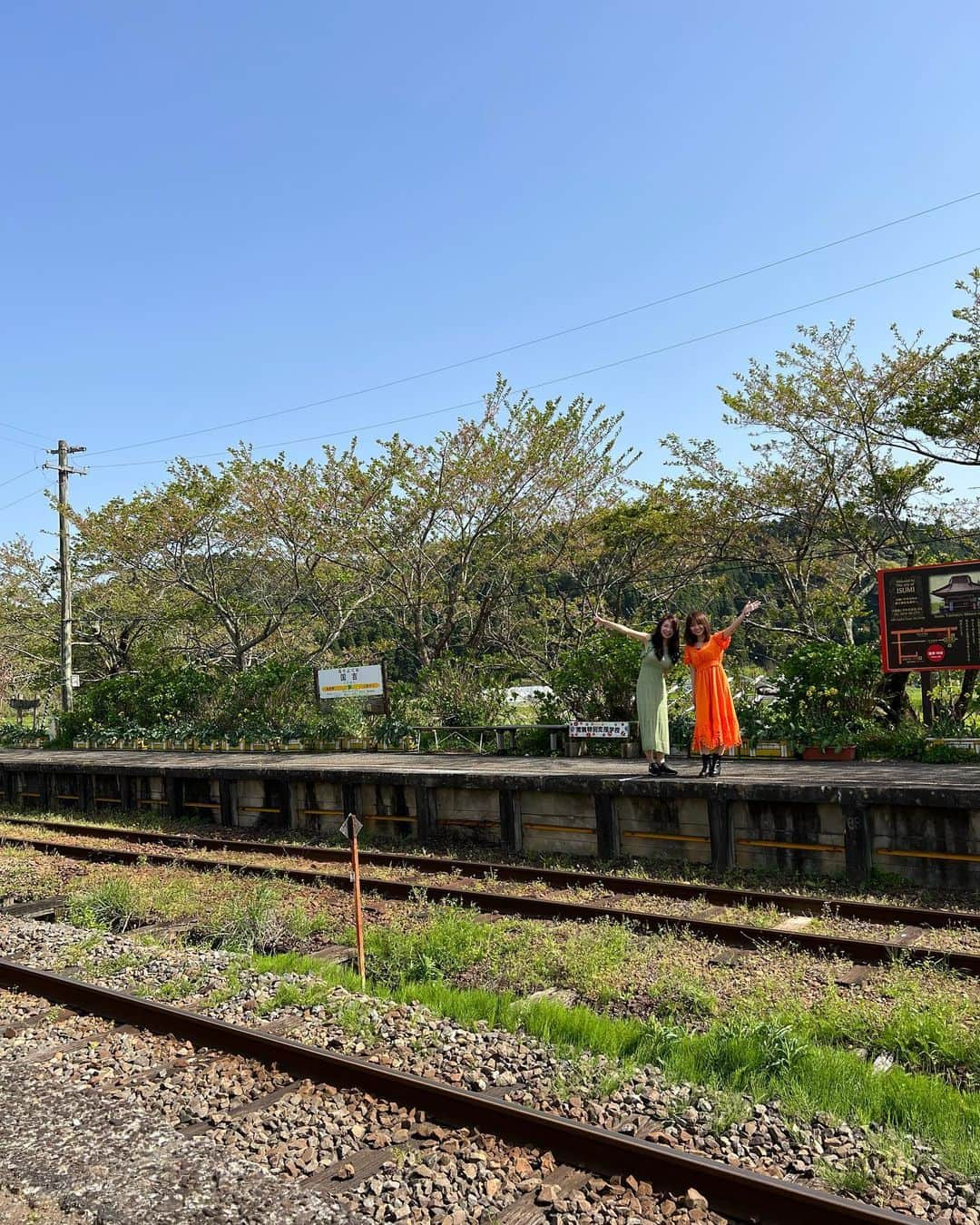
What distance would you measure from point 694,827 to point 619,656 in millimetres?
4840

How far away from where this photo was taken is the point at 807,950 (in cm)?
673

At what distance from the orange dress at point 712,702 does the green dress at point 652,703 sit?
567mm

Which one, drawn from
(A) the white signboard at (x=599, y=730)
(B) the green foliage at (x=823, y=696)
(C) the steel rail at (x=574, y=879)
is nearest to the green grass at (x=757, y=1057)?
(C) the steel rail at (x=574, y=879)

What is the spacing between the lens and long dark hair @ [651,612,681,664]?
10.0m

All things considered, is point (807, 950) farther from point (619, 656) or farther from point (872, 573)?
point (872, 573)

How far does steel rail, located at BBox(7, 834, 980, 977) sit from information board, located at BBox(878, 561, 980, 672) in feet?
19.4

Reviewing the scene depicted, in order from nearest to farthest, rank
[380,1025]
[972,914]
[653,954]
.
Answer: [380,1025] → [653,954] → [972,914]

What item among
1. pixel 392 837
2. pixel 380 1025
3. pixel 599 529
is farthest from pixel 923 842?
pixel 599 529

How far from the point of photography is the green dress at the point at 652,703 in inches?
410

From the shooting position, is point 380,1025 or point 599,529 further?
point 599,529

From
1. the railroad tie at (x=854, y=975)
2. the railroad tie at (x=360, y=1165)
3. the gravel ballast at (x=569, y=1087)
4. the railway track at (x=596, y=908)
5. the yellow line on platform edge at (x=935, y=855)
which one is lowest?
the railroad tie at (x=360, y=1165)

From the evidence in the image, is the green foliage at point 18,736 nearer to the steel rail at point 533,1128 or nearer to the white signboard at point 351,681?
the white signboard at point 351,681

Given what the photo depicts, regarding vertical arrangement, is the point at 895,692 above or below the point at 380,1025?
above

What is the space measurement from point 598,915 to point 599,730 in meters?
6.41
